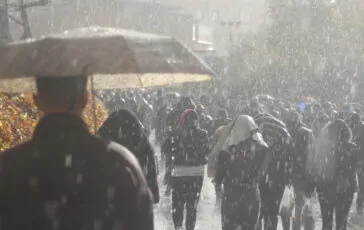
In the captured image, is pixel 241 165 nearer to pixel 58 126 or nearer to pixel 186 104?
pixel 58 126

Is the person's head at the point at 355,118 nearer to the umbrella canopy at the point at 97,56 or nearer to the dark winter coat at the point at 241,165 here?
the dark winter coat at the point at 241,165

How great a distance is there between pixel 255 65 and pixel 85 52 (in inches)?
1445

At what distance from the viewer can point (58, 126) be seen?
2.64m

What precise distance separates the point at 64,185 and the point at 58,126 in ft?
0.90

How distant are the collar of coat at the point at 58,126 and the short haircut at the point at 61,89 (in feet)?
0.23

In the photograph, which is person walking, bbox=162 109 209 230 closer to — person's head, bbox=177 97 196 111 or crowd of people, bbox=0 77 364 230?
crowd of people, bbox=0 77 364 230

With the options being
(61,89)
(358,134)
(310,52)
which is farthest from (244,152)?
(310,52)

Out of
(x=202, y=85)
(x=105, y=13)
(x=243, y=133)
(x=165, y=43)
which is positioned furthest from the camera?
(x=105, y=13)

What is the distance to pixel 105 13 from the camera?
187 feet

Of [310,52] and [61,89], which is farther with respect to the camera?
[310,52]

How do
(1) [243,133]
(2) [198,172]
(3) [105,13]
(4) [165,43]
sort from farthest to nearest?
(3) [105,13] → (2) [198,172] → (1) [243,133] → (4) [165,43]

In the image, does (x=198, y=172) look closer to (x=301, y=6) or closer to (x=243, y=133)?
(x=243, y=133)

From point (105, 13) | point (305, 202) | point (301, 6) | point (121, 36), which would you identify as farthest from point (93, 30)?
point (105, 13)

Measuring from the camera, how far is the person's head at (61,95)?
2699mm
